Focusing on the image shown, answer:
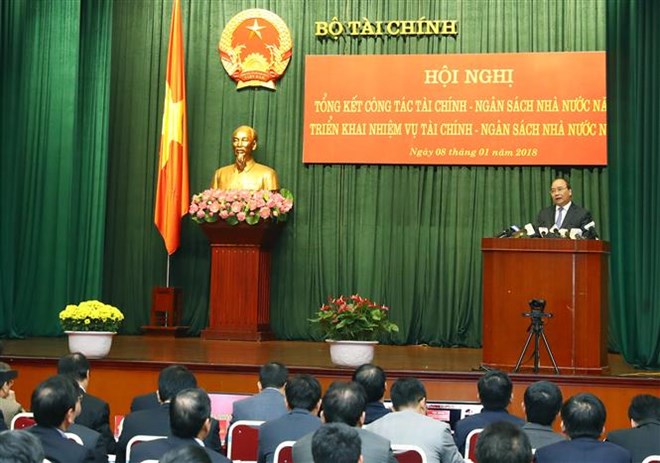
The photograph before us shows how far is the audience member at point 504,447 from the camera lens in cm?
259

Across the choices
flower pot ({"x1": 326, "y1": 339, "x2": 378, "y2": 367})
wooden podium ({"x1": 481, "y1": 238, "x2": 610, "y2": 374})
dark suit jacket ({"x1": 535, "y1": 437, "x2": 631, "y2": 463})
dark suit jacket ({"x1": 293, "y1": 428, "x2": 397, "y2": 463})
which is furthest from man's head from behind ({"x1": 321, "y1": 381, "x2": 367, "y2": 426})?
wooden podium ({"x1": 481, "y1": 238, "x2": 610, "y2": 374})

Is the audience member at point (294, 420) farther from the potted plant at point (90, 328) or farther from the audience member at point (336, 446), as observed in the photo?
the potted plant at point (90, 328)

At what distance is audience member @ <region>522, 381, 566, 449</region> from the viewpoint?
3.93m

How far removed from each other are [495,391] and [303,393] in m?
0.90

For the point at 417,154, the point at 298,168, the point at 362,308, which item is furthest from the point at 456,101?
the point at 362,308

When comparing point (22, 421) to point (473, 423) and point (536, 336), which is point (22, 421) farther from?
point (536, 336)

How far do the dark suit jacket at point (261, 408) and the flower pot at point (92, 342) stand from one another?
304cm

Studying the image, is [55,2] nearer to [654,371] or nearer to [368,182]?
[368,182]

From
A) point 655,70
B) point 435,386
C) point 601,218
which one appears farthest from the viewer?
point 601,218

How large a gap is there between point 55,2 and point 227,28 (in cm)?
186

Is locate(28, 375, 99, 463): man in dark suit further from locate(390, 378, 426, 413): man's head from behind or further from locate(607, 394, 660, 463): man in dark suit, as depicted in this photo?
locate(607, 394, 660, 463): man in dark suit

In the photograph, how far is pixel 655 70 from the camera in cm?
881

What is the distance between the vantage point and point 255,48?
1094 cm

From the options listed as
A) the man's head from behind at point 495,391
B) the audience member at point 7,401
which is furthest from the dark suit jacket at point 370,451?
the audience member at point 7,401
